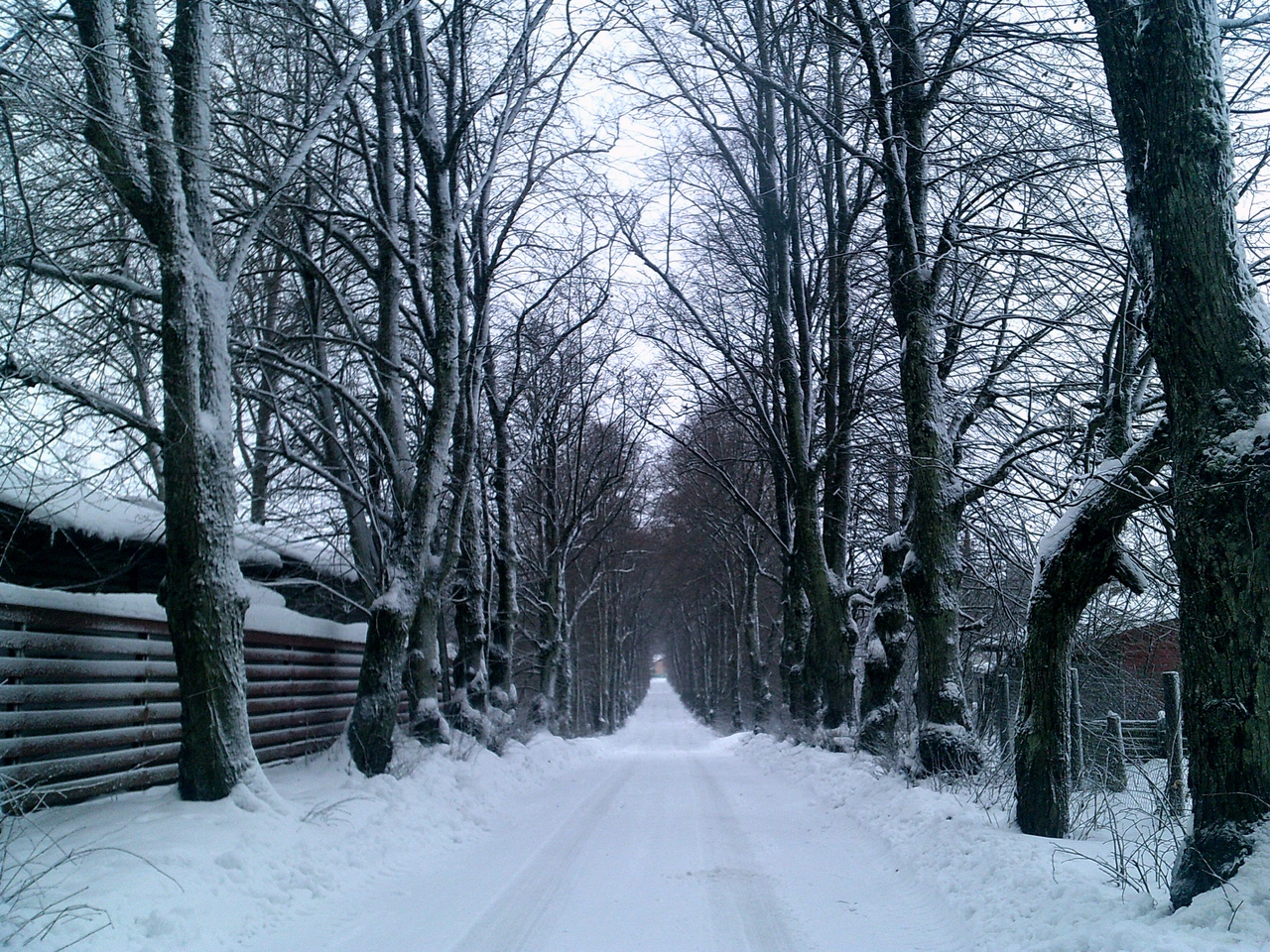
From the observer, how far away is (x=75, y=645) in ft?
24.2

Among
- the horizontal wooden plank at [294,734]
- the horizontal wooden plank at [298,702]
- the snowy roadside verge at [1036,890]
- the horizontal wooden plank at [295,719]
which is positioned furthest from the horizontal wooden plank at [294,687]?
the snowy roadside verge at [1036,890]

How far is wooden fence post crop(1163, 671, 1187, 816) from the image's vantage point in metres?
6.38

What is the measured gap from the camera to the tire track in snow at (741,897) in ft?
18.4

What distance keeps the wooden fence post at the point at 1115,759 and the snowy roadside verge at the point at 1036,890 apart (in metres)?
1.12

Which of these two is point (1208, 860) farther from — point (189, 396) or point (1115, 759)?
point (189, 396)

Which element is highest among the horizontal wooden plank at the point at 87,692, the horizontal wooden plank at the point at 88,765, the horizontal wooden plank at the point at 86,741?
the horizontal wooden plank at the point at 87,692

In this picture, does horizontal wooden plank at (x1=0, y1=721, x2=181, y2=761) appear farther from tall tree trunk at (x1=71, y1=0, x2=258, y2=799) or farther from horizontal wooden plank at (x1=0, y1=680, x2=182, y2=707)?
tall tree trunk at (x1=71, y1=0, x2=258, y2=799)

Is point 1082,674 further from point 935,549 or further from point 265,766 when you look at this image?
point 265,766

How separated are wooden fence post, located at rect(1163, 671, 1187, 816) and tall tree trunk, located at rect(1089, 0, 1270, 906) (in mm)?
1262

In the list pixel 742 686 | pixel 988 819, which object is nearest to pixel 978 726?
pixel 988 819

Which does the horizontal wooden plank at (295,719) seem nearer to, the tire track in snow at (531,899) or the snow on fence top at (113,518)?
the snow on fence top at (113,518)

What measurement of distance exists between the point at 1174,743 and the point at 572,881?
4909 millimetres

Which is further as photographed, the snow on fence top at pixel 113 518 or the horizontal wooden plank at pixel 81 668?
the snow on fence top at pixel 113 518

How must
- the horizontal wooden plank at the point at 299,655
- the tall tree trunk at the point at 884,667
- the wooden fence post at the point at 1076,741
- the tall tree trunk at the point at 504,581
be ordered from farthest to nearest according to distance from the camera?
the tall tree trunk at the point at 504,581 → the tall tree trunk at the point at 884,667 → the horizontal wooden plank at the point at 299,655 → the wooden fence post at the point at 1076,741
